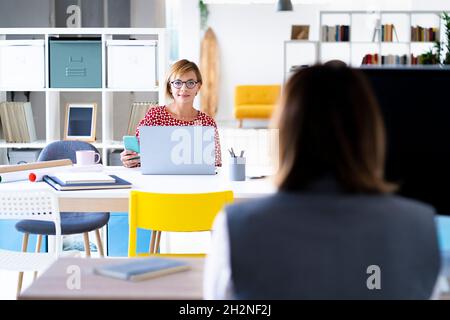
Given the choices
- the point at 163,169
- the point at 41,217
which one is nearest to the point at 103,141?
the point at 163,169

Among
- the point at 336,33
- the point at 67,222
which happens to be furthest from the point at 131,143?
the point at 336,33

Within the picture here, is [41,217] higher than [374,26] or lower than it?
lower

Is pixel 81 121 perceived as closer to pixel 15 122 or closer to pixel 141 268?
pixel 15 122

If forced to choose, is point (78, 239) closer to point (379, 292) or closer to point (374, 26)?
point (379, 292)

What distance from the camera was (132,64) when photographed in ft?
18.6

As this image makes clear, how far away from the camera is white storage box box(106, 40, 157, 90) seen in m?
5.66

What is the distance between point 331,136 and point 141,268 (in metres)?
Result: 0.65

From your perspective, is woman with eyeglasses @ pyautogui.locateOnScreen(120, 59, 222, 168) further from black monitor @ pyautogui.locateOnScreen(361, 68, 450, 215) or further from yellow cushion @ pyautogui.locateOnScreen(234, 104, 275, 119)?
yellow cushion @ pyautogui.locateOnScreen(234, 104, 275, 119)

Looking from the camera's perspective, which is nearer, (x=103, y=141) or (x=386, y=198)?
(x=386, y=198)

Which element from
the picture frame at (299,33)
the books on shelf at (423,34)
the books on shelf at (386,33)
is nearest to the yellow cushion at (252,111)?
the picture frame at (299,33)

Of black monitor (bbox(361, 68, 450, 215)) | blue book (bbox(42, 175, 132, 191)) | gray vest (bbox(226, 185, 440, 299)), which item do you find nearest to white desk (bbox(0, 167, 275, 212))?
blue book (bbox(42, 175, 132, 191))

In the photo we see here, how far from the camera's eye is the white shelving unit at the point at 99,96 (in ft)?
18.5
